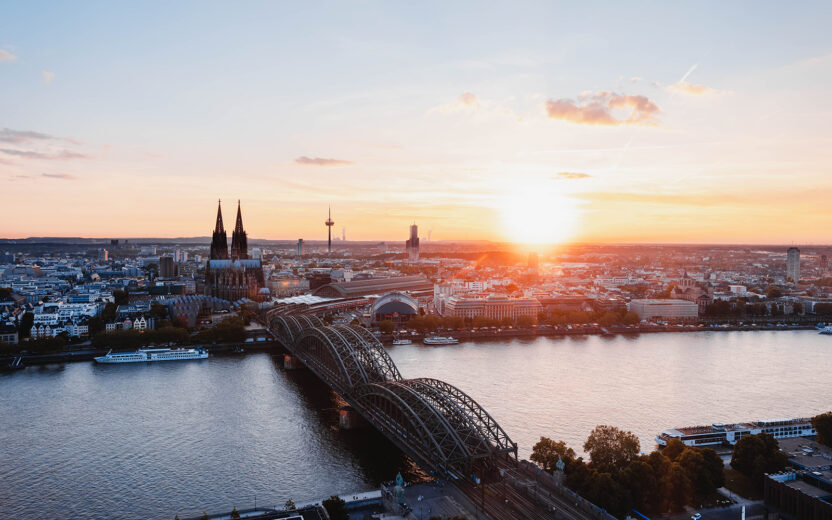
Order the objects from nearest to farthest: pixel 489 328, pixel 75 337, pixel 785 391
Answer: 1. pixel 785 391
2. pixel 75 337
3. pixel 489 328

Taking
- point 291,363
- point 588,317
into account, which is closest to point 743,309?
point 588,317

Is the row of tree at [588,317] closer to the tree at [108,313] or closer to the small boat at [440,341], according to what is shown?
the small boat at [440,341]

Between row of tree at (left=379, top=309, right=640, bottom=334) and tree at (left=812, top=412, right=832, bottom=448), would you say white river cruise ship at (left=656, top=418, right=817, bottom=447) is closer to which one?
tree at (left=812, top=412, right=832, bottom=448)

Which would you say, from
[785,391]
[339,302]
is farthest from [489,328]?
[785,391]

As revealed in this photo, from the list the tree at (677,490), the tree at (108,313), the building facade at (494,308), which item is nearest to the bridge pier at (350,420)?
the tree at (677,490)

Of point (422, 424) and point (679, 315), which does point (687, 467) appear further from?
point (679, 315)

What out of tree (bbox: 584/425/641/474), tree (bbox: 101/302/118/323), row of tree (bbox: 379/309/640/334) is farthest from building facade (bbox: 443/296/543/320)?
tree (bbox: 584/425/641/474)
